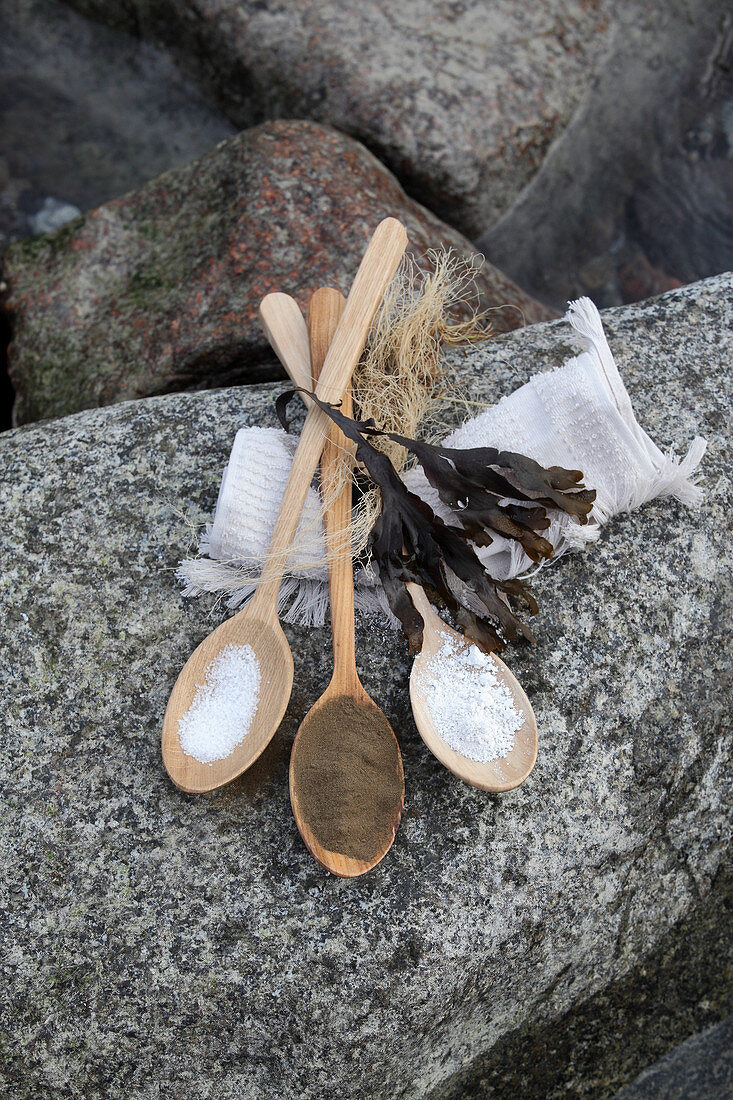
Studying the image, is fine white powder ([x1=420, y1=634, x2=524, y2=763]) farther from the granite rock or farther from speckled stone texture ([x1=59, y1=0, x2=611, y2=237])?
speckled stone texture ([x1=59, y1=0, x2=611, y2=237])

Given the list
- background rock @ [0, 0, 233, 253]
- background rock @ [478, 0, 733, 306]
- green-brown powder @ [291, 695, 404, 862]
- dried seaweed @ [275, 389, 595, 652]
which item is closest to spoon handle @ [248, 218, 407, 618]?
dried seaweed @ [275, 389, 595, 652]

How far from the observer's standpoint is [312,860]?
1376 millimetres

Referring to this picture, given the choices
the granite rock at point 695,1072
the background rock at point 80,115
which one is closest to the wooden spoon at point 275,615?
the granite rock at point 695,1072

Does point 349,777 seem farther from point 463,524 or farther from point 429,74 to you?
point 429,74

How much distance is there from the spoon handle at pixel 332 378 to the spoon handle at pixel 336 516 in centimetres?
3

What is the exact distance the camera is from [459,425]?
173cm

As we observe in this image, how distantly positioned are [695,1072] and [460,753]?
111 centimetres

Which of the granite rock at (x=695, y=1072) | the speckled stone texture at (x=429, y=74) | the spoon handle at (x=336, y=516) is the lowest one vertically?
the granite rock at (x=695, y=1072)

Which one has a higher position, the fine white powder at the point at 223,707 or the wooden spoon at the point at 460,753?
the wooden spoon at the point at 460,753

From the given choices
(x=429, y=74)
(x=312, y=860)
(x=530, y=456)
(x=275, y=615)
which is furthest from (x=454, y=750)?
(x=429, y=74)

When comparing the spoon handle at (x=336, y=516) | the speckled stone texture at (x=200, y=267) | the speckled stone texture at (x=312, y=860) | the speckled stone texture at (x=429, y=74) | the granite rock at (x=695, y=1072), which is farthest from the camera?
the speckled stone texture at (x=429, y=74)

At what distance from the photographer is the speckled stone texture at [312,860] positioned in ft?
4.33

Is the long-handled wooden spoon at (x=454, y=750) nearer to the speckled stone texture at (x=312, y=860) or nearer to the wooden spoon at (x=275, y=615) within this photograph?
the speckled stone texture at (x=312, y=860)

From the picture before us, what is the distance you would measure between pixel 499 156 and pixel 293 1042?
280cm
